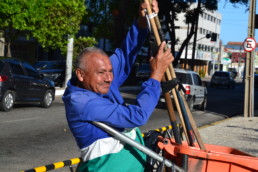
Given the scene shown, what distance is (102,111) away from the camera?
2.88m

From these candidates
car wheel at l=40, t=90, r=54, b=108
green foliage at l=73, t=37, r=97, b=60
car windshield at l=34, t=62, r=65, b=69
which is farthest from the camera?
green foliage at l=73, t=37, r=97, b=60

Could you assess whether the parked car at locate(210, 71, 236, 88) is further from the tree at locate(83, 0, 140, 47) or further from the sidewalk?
the sidewalk

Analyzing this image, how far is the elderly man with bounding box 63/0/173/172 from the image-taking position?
2.89 meters

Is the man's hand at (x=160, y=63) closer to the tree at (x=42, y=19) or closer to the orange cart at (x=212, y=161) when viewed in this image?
the orange cart at (x=212, y=161)

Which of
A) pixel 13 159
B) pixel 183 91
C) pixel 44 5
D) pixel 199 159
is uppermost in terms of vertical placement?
pixel 44 5

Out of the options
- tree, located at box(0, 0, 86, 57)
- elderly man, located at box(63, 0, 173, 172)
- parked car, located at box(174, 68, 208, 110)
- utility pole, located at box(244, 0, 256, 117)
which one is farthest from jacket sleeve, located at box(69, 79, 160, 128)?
tree, located at box(0, 0, 86, 57)

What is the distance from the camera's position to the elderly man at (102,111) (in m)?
2.89

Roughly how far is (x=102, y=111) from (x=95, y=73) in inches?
10.5

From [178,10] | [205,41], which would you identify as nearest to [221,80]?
[178,10]

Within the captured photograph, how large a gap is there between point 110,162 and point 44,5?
21550 millimetres

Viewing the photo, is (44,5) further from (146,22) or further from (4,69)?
(146,22)

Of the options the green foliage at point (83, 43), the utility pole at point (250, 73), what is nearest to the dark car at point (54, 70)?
the green foliage at point (83, 43)

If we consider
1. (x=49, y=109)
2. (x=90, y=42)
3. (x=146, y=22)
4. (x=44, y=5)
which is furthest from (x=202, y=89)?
(x=146, y=22)

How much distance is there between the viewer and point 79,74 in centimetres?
304
